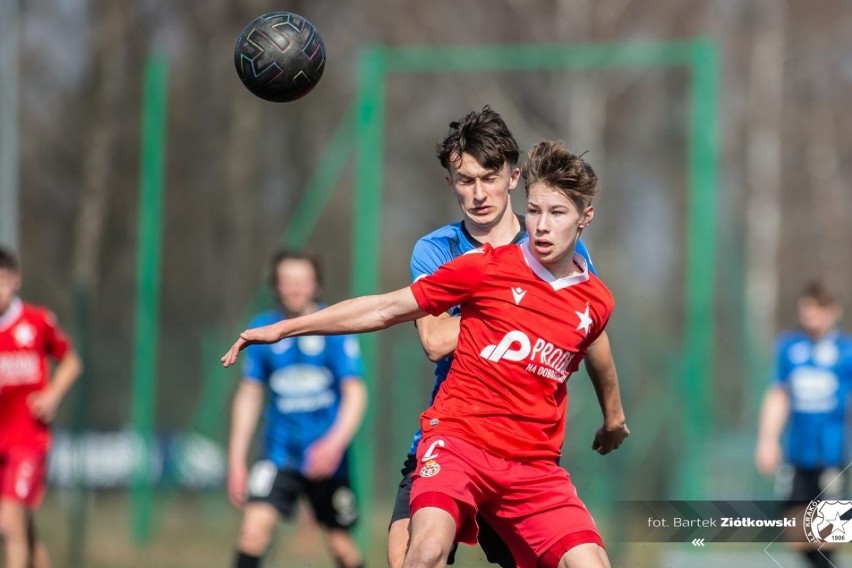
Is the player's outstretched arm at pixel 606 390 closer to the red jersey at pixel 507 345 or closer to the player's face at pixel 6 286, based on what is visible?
the red jersey at pixel 507 345

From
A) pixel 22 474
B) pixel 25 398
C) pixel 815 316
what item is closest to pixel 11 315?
pixel 25 398

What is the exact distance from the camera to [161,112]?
1217 cm

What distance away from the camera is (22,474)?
8484mm

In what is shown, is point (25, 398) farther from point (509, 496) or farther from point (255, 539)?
point (509, 496)

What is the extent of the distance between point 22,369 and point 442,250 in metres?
4.52

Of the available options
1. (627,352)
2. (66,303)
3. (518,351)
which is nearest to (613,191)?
(627,352)

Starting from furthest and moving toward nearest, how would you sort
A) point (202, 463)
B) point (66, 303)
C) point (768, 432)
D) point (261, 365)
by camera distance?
point (66, 303)
point (202, 463)
point (768, 432)
point (261, 365)

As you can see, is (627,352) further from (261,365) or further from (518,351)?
(518,351)

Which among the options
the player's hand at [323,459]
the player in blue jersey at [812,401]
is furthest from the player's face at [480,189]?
the player in blue jersey at [812,401]

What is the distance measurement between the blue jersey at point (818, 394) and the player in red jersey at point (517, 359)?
492 cm

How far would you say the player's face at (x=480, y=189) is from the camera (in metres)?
5.08

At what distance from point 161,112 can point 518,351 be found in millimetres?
8066

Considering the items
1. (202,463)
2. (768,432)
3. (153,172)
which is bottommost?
(202,463)

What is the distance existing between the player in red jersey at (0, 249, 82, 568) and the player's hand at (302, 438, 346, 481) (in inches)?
78.9
